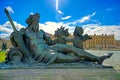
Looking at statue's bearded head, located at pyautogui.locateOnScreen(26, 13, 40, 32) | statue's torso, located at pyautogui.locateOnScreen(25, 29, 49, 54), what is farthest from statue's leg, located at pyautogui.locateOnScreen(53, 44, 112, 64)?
statue's bearded head, located at pyautogui.locateOnScreen(26, 13, 40, 32)

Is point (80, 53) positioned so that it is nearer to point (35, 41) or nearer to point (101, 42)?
point (35, 41)

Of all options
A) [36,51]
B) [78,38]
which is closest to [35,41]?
[36,51]

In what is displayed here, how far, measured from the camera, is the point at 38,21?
907cm

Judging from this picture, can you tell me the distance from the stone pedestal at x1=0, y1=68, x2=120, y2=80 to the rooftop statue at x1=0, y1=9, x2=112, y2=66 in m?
0.63

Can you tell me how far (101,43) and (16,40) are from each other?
12075cm

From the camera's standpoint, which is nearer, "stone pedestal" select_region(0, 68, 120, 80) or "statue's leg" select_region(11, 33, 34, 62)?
"stone pedestal" select_region(0, 68, 120, 80)

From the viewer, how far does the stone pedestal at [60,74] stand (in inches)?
281

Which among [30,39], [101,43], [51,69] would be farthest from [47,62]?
[101,43]

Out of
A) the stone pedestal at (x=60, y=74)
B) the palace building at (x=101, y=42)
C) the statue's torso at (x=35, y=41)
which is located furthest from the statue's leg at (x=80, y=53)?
the palace building at (x=101, y=42)

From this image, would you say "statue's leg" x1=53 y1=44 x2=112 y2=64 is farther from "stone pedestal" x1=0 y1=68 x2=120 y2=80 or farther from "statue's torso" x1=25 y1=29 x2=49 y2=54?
"stone pedestal" x1=0 y1=68 x2=120 y2=80

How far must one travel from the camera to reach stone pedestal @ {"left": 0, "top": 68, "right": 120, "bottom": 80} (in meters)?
7.14

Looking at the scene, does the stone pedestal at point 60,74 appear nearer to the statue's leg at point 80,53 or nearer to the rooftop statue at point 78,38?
the statue's leg at point 80,53

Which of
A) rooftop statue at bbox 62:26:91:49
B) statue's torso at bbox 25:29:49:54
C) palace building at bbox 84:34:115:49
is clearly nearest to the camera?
statue's torso at bbox 25:29:49:54

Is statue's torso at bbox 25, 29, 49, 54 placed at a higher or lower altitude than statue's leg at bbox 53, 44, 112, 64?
higher
